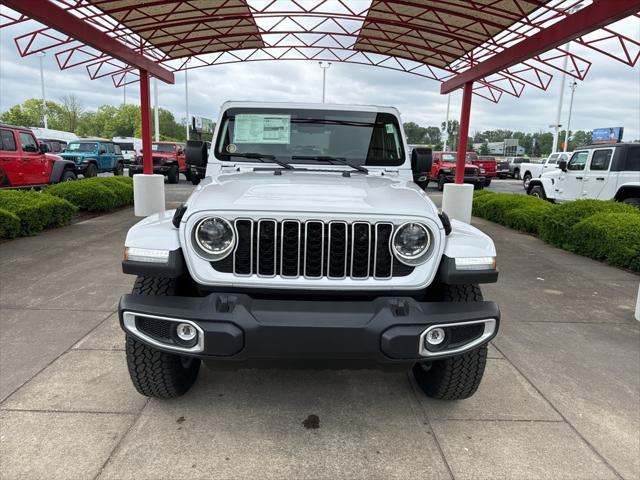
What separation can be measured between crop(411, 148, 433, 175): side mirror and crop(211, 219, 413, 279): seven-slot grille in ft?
4.94

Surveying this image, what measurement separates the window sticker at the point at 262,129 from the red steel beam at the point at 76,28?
5.14m

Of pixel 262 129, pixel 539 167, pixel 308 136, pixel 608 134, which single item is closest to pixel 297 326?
pixel 308 136

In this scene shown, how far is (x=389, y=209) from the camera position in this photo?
2.32m

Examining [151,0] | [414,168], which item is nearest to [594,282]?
[414,168]

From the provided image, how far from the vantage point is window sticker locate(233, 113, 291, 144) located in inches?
143

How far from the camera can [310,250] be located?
2.30m

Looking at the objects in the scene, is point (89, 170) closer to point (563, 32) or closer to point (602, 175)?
point (563, 32)

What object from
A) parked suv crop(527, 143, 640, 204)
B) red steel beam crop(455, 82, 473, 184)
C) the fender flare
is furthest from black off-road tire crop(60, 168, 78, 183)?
parked suv crop(527, 143, 640, 204)

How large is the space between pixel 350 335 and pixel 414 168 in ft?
6.73

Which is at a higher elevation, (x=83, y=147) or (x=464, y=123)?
(x=464, y=123)

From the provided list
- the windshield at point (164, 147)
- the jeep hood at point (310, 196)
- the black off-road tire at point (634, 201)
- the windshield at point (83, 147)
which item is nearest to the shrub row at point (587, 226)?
the black off-road tire at point (634, 201)

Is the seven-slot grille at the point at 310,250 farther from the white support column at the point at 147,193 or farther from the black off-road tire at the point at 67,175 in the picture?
the black off-road tire at the point at 67,175

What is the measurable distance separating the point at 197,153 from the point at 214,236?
164 cm

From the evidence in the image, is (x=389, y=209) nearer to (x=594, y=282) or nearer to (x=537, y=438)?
(x=537, y=438)
